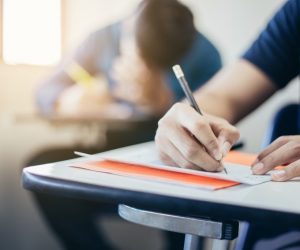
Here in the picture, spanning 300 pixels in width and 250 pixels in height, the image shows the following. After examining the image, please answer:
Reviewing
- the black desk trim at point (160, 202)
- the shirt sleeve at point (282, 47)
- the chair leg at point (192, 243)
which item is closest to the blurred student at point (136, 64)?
the shirt sleeve at point (282, 47)

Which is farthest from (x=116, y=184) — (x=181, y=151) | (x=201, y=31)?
(x=201, y=31)

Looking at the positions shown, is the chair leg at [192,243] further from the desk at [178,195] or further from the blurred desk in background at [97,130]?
the blurred desk in background at [97,130]

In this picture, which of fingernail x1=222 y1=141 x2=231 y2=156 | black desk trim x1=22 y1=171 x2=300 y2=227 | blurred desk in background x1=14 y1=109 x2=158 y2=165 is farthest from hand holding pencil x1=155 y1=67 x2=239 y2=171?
blurred desk in background x1=14 y1=109 x2=158 y2=165

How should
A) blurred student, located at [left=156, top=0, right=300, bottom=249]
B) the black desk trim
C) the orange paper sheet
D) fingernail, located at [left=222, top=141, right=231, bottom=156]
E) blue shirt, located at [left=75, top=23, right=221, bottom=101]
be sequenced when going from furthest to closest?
1. blue shirt, located at [left=75, top=23, right=221, bottom=101]
2. blurred student, located at [left=156, top=0, right=300, bottom=249]
3. fingernail, located at [left=222, top=141, right=231, bottom=156]
4. the orange paper sheet
5. the black desk trim

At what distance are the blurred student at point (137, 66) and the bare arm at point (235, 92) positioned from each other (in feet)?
0.11

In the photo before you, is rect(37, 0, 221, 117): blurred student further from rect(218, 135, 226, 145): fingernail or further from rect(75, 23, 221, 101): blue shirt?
rect(218, 135, 226, 145): fingernail

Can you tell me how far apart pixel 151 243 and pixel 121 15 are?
68cm

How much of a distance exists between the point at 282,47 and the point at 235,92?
6.3 inches

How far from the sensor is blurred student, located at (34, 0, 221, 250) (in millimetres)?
1406

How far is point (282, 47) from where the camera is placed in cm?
130

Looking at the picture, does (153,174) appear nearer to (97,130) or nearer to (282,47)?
(282,47)

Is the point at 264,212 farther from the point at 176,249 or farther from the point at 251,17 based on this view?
the point at 176,249

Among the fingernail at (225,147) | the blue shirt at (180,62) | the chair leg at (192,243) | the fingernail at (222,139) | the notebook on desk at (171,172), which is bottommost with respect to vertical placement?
the chair leg at (192,243)

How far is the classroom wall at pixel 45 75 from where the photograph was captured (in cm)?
135
